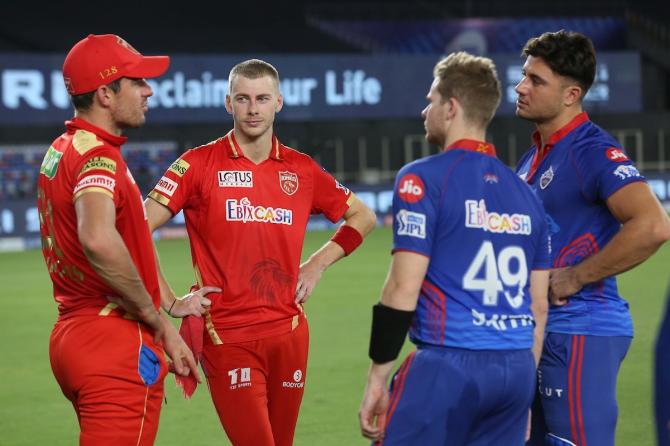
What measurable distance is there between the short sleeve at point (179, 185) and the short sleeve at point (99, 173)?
38.5 inches

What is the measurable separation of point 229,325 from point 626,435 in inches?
125

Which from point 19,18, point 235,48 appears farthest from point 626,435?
point 19,18

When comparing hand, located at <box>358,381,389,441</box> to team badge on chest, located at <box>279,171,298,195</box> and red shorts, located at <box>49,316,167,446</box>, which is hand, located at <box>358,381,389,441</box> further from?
team badge on chest, located at <box>279,171,298,195</box>

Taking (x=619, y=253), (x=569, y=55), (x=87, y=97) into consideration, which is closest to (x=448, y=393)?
(x=619, y=253)

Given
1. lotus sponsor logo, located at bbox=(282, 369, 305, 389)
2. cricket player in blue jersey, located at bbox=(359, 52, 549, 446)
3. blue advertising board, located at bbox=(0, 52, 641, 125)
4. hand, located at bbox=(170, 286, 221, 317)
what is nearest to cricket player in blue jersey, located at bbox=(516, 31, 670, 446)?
cricket player in blue jersey, located at bbox=(359, 52, 549, 446)

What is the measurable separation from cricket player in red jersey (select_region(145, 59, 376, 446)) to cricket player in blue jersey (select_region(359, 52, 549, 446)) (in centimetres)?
133

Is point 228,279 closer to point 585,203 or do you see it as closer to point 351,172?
point 585,203

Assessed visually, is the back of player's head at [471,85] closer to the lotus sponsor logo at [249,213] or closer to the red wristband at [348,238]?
the lotus sponsor logo at [249,213]

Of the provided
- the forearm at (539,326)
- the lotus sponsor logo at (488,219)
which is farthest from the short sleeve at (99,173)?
the forearm at (539,326)

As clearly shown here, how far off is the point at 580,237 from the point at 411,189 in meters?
1.14

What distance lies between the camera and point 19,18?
93.2 ft

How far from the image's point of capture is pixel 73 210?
4.14m

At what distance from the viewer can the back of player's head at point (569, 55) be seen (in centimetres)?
459

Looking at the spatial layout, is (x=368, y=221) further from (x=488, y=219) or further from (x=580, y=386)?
(x=488, y=219)
